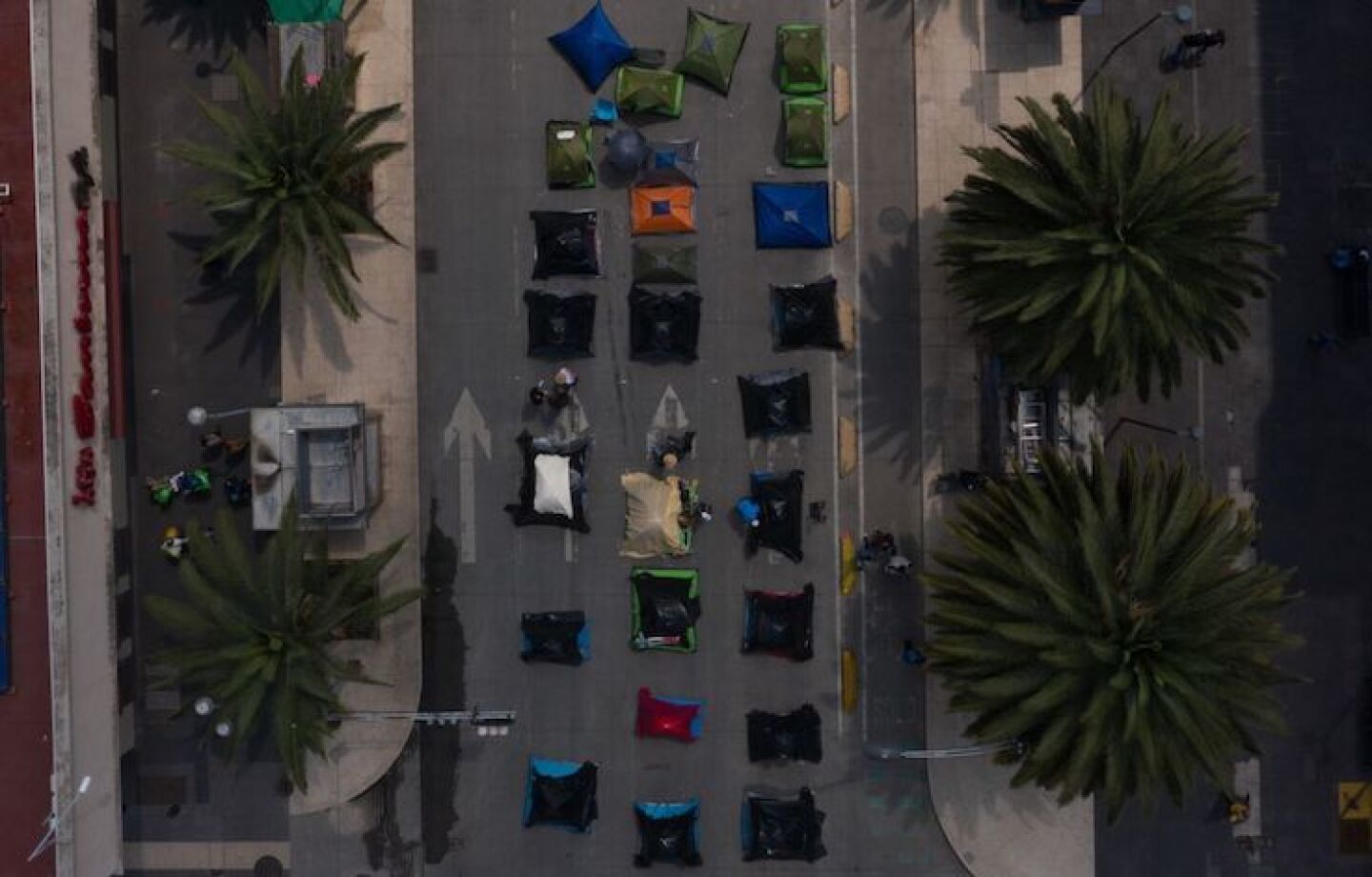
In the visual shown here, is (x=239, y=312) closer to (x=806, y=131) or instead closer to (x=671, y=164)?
(x=671, y=164)

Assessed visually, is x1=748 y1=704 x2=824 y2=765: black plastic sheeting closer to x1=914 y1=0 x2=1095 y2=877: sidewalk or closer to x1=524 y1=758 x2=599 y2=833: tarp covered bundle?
x1=914 y1=0 x2=1095 y2=877: sidewalk

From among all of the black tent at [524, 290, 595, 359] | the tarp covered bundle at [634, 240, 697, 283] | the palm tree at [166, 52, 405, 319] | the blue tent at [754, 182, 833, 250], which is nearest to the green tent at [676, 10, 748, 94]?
the blue tent at [754, 182, 833, 250]

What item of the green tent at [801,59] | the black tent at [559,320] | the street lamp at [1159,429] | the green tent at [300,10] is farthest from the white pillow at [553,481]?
the street lamp at [1159,429]

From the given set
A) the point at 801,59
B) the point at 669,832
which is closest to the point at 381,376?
the point at 801,59

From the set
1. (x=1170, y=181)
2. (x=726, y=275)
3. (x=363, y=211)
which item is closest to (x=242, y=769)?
(x=363, y=211)

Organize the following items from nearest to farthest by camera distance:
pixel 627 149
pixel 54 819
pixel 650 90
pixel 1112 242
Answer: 1. pixel 1112 242
2. pixel 54 819
3. pixel 627 149
4. pixel 650 90
